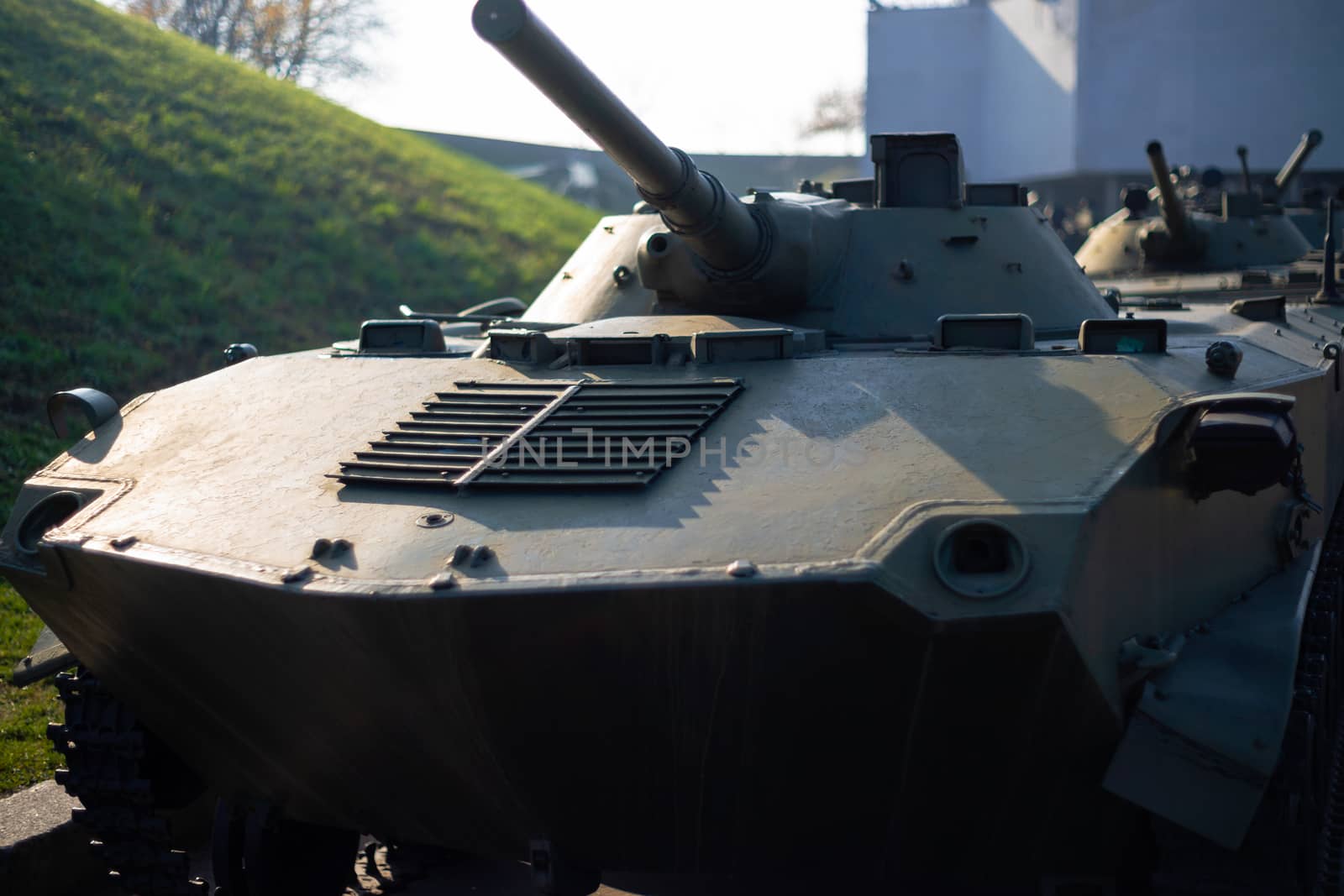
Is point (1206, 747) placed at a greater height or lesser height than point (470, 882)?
greater

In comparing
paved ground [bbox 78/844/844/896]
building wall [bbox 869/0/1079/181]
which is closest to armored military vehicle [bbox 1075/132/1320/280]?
paved ground [bbox 78/844/844/896]

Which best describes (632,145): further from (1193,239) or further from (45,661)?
(1193,239)

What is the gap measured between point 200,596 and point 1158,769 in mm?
2518

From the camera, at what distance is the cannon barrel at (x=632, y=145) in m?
3.65

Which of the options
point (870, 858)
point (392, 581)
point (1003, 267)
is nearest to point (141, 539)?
point (392, 581)

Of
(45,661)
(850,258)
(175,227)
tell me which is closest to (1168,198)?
(850,258)

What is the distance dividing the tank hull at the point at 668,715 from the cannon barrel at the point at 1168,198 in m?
6.65

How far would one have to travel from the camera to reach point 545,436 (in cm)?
440

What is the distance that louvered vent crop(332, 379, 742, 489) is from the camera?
4.20 metres

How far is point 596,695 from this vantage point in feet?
12.3

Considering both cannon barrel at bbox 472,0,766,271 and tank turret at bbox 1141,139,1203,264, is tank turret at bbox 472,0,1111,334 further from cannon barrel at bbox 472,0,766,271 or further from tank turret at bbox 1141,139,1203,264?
tank turret at bbox 1141,139,1203,264

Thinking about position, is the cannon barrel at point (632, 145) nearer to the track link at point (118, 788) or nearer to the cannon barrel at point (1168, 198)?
the track link at point (118, 788)

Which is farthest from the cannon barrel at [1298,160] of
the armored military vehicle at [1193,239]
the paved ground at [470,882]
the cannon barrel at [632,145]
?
the paved ground at [470,882]

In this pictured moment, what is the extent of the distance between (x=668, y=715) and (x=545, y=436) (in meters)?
1.02
